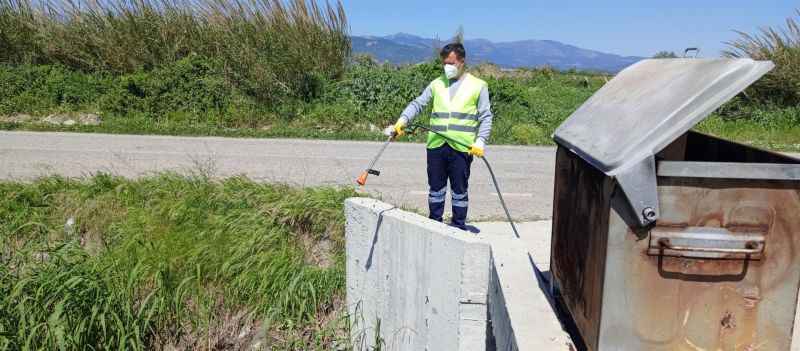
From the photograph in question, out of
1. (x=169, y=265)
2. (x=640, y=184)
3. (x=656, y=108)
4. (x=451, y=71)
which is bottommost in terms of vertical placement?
(x=169, y=265)

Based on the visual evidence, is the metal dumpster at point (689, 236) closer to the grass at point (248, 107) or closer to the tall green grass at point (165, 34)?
the grass at point (248, 107)

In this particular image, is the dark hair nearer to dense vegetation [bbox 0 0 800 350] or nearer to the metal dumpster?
dense vegetation [bbox 0 0 800 350]

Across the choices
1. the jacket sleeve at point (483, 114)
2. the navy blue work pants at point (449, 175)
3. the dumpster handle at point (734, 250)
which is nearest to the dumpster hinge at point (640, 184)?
the dumpster handle at point (734, 250)

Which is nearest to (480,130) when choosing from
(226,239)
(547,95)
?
(226,239)

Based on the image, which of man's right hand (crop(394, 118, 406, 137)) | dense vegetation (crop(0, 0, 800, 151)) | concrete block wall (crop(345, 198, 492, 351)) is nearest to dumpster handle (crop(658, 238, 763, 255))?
concrete block wall (crop(345, 198, 492, 351))

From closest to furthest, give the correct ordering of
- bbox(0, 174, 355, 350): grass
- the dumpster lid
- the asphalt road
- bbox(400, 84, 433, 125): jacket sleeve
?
1. the dumpster lid
2. bbox(0, 174, 355, 350): grass
3. bbox(400, 84, 433, 125): jacket sleeve
4. the asphalt road

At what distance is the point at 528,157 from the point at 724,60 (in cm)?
846

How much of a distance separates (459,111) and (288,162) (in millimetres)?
5083

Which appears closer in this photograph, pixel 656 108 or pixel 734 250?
pixel 734 250

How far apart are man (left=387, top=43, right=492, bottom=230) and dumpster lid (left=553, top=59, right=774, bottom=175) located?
202cm

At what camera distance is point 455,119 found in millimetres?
5145

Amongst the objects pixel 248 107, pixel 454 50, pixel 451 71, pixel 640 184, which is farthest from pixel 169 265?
pixel 248 107

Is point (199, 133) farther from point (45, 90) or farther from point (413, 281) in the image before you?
point (413, 281)

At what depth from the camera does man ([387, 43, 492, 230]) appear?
5.09 meters
